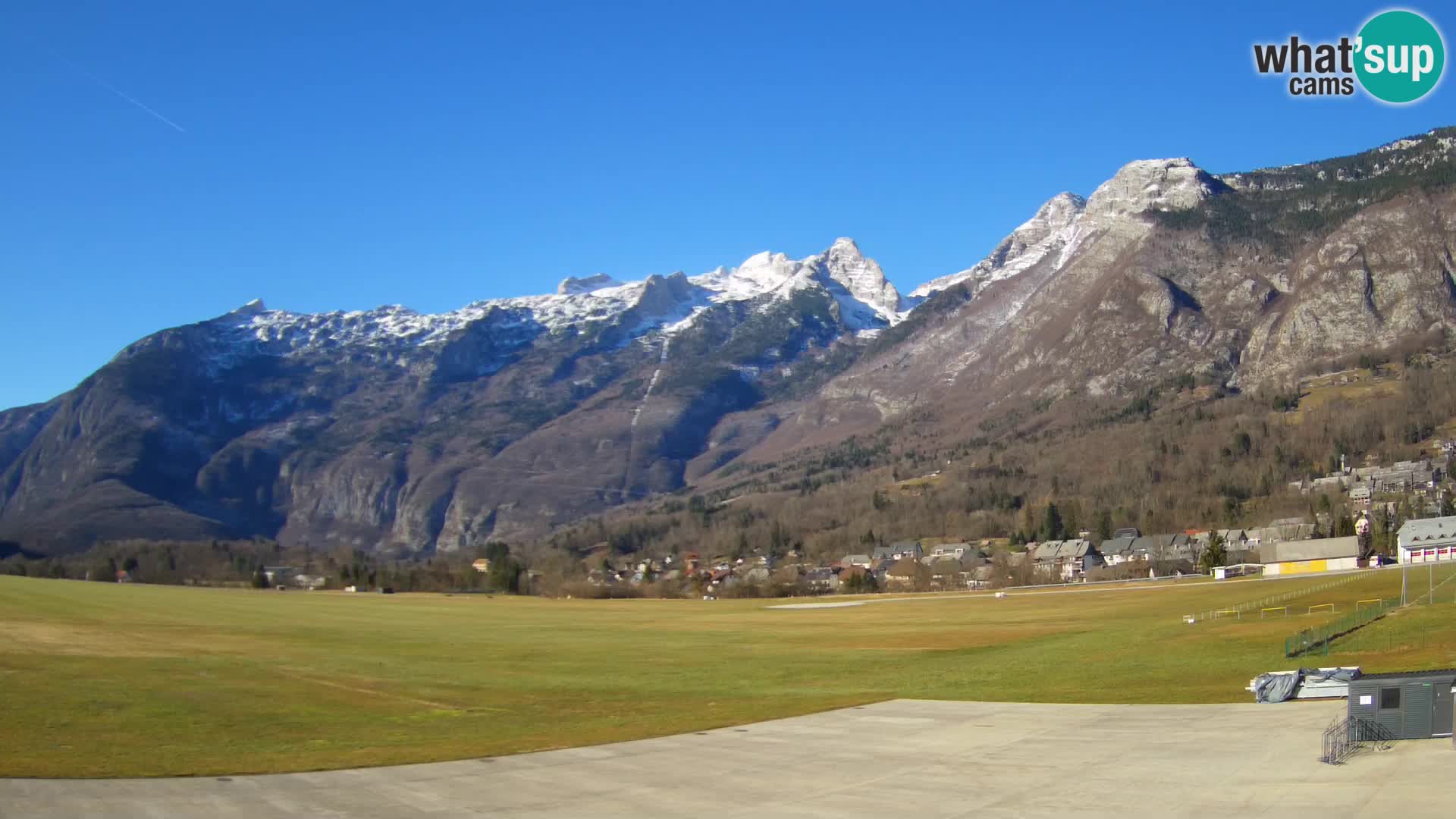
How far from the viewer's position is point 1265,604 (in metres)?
79.4

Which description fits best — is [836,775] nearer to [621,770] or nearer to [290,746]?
[621,770]

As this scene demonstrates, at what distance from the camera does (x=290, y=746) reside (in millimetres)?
35188

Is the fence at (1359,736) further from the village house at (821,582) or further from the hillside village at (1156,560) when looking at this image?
the village house at (821,582)

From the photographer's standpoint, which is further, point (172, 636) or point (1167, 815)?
point (172, 636)

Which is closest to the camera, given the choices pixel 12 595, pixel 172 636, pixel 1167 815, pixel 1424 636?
pixel 1167 815

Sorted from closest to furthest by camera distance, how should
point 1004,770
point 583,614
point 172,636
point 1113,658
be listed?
point 1004,770, point 1113,658, point 172,636, point 583,614

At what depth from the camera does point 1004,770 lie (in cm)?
3036

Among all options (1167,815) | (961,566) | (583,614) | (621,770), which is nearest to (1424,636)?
(1167,815)

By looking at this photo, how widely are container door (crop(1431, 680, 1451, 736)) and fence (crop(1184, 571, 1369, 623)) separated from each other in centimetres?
4080

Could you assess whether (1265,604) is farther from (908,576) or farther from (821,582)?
(821,582)

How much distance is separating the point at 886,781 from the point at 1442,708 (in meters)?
15.1

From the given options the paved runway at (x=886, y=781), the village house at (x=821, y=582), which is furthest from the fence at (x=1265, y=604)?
the village house at (x=821, y=582)

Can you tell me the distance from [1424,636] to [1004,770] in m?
31.1

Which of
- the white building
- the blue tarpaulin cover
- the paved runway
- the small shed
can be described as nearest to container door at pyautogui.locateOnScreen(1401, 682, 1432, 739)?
the small shed
